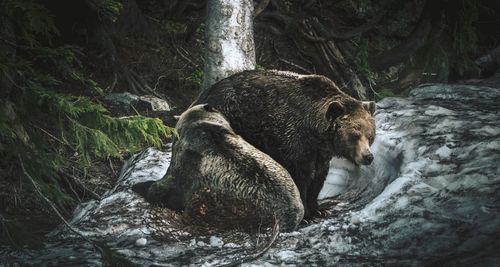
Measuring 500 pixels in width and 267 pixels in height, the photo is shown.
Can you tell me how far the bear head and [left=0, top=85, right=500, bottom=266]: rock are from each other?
1.28 ft

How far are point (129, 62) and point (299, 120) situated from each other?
16.5 feet

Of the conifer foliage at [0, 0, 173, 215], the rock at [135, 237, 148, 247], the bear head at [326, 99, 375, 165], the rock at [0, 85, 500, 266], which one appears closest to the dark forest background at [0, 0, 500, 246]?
the conifer foliage at [0, 0, 173, 215]

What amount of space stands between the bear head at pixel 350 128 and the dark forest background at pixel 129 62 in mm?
1649

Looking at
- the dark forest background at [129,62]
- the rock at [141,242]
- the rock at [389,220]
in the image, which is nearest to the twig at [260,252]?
the rock at [389,220]

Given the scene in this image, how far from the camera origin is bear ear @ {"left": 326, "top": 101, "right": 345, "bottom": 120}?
5.26 meters

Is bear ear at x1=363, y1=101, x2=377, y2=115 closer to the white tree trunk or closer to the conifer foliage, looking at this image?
the conifer foliage

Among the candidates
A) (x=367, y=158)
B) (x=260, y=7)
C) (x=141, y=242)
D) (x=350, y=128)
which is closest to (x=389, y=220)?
(x=367, y=158)

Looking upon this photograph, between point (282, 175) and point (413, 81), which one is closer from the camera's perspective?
point (282, 175)

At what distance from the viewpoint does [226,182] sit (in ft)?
15.5

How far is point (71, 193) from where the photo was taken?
6773 mm

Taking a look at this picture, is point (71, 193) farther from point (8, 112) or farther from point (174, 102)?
point (174, 102)

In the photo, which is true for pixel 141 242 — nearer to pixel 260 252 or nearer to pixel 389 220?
pixel 260 252

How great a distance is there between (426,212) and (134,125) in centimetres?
272

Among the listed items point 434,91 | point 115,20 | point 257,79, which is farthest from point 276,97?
point 115,20
